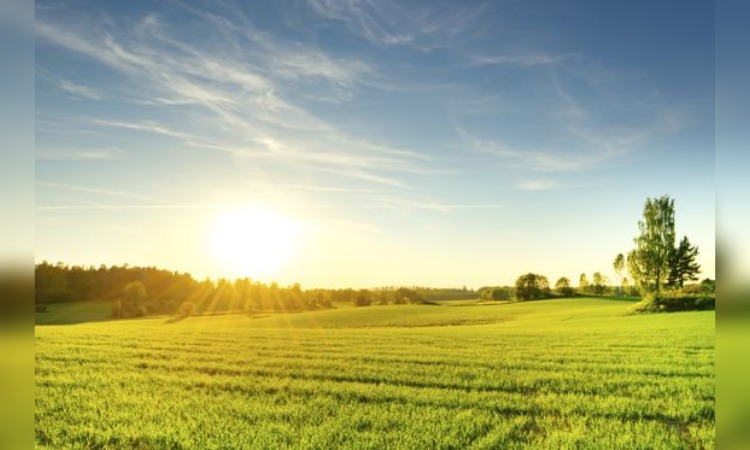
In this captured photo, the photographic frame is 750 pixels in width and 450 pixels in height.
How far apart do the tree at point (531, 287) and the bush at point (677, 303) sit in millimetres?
26559

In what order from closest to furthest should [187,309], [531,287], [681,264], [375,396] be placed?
[375,396] → [187,309] → [681,264] → [531,287]

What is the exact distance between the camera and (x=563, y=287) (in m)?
76.9

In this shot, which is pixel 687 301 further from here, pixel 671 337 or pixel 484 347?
pixel 484 347

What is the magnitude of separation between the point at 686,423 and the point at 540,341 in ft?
53.5

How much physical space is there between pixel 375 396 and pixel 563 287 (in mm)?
71046

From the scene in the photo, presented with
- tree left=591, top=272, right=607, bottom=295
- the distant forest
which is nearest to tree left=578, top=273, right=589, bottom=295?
tree left=591, top=272, right=607, bottom=295

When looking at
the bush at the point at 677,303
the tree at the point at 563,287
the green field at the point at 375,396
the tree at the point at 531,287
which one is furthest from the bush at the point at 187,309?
the tree at the point at 563,287

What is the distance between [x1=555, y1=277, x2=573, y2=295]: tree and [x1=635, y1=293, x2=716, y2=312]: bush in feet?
91.0

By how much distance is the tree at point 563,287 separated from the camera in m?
76.8

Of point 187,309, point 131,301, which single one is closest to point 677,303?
point 187,309

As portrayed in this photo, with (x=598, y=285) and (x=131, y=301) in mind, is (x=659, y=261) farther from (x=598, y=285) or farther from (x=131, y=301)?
(x=131, y=301)

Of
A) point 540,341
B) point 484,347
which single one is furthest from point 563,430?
point 540,341

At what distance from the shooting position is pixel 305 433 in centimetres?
859

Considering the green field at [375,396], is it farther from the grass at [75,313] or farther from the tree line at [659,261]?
the tree line at [659,261]
